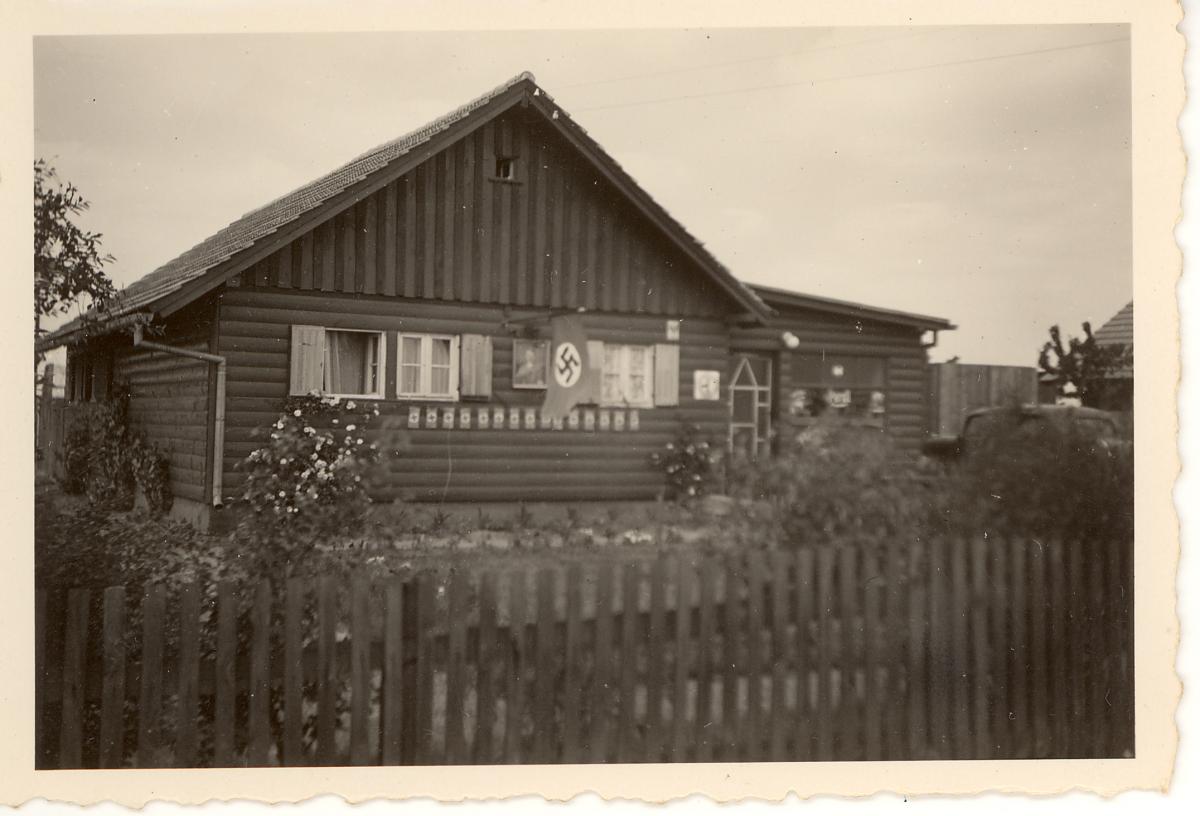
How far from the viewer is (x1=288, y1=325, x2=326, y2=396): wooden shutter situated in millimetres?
8953

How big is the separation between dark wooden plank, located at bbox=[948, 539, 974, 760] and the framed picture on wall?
6706mm

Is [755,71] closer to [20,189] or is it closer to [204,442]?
[20,189]

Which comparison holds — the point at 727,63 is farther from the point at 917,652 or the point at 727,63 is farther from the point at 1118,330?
the point at 917,652

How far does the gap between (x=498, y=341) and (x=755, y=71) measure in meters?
5.35

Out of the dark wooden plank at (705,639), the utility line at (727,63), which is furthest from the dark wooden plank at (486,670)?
the utility line at (727,63)

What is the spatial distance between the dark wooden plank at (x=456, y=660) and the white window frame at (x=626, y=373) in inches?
299

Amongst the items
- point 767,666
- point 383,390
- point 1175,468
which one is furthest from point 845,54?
point 383,390

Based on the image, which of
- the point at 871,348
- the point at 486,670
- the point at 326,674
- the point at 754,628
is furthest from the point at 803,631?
the point at 871,348

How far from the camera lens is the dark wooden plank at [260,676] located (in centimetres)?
403

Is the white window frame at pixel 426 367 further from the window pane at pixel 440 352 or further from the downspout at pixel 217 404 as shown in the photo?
the downspout at pixel 217 404

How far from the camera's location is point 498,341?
10891 mm

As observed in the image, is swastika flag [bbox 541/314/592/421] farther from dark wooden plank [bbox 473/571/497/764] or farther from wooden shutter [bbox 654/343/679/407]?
dark wooden plank [bbox 473/571/497/764]

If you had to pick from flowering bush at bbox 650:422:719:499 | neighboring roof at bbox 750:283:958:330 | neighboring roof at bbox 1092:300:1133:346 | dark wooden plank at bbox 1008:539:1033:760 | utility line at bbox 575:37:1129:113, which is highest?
utility line at bbox 575:37:1129:113

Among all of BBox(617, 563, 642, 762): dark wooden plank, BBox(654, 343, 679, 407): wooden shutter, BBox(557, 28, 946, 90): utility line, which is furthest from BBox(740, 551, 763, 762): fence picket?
BBox(654, 343, 679, 407): wooden shutter
